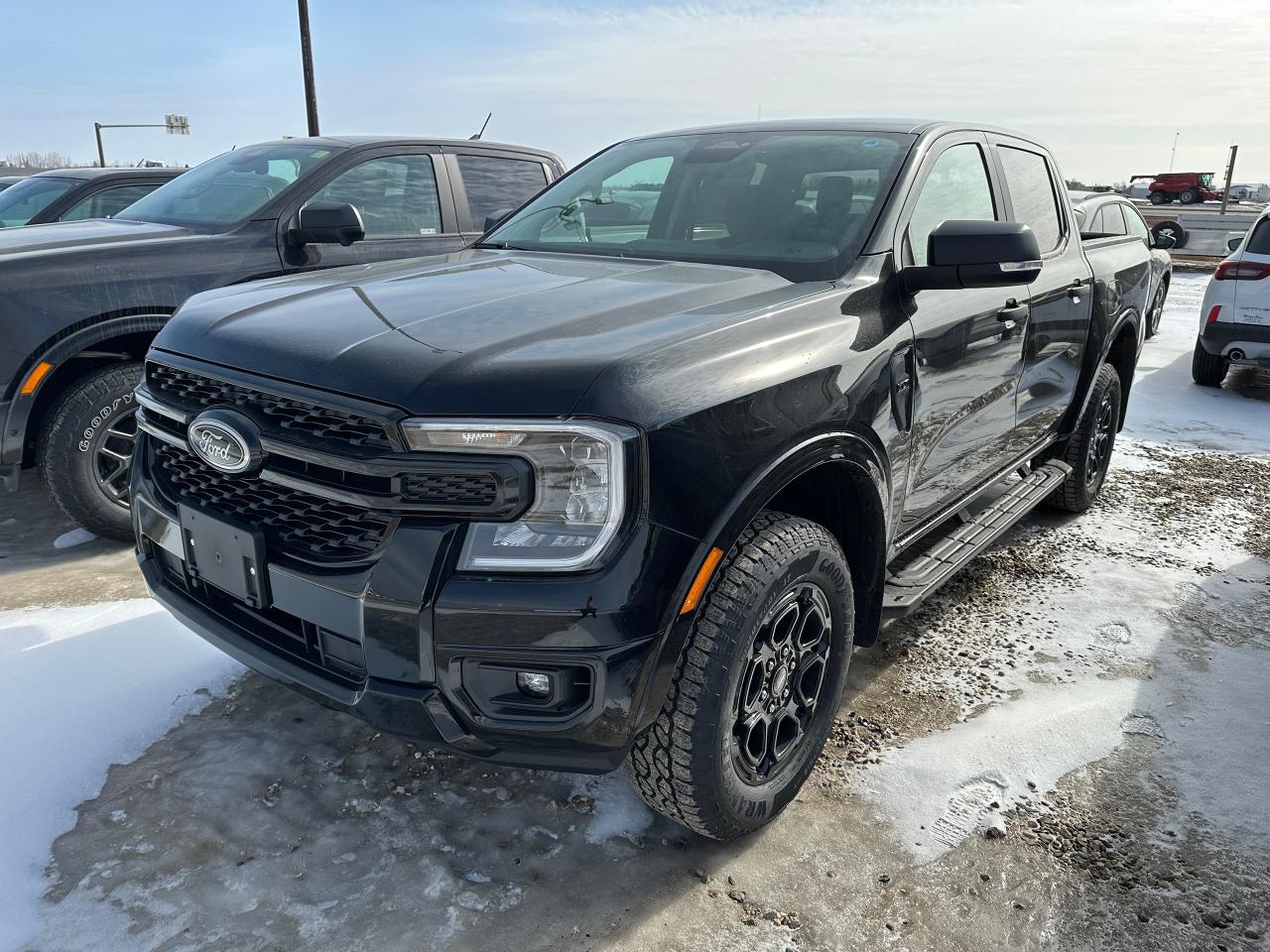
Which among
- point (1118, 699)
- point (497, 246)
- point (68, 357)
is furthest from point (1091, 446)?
A: point (68, 357)

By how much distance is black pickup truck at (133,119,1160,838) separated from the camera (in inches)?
72.7

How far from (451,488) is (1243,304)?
8.14 meters

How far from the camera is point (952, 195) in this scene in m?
3.23

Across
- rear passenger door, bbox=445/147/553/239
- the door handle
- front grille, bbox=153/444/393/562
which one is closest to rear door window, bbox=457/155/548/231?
rear passenger door, bbox=445/147/553/239

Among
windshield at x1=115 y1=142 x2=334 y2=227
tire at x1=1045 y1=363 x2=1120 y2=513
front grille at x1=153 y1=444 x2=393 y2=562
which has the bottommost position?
tire at x1=1045 y1=363 x2=1120 y2=513

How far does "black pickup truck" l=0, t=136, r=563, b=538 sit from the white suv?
6.27 meters

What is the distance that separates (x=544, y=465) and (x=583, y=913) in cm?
108

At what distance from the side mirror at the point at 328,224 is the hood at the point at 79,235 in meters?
Result: 0.59

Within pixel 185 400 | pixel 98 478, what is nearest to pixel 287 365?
pixel 185 400

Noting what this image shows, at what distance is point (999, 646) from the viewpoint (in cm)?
353

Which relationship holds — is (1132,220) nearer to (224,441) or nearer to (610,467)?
(610,467)

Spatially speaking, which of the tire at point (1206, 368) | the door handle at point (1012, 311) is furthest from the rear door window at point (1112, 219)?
the door handle at point (1012, 311)

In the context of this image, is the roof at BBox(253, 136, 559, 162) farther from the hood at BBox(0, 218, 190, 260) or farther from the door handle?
the door handle

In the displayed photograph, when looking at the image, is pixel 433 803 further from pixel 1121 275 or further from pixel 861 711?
pixel 1121 275
